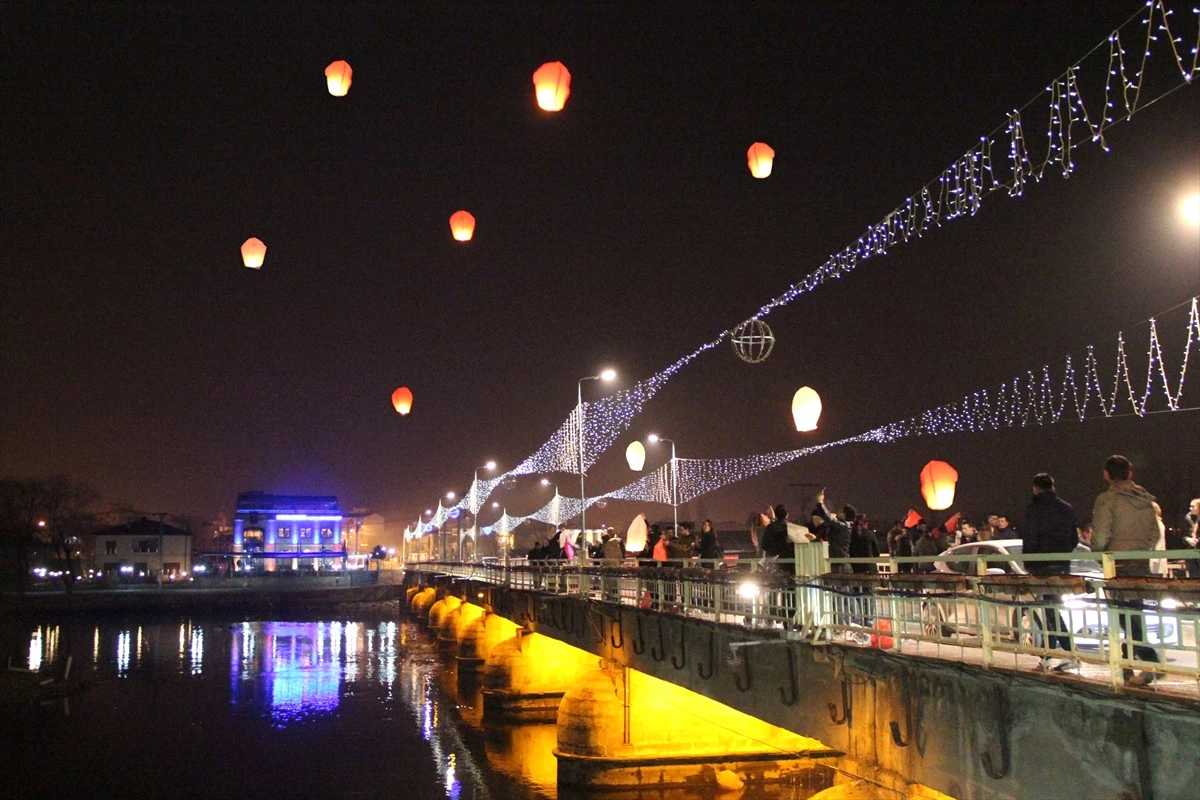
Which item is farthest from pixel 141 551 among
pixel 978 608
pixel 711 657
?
pixel 978 608

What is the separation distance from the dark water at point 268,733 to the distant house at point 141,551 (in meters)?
67.6

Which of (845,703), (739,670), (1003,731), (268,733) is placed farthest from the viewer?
(268,733)

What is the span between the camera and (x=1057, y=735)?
884cm

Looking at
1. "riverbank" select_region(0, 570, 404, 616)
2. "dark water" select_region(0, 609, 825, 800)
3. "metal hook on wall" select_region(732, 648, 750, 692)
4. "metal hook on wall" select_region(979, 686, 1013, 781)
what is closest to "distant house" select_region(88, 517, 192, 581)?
"riverbank" select_region(0, 570, 404, 616)

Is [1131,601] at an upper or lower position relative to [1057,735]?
upper

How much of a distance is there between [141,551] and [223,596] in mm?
31395

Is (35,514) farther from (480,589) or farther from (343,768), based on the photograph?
(343,768)

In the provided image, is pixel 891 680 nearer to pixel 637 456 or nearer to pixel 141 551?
pixel 637 456

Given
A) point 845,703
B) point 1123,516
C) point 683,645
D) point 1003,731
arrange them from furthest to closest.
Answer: point 683,645
point 845,703
point 1123,516
point 1003,731

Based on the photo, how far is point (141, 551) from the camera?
129500mm

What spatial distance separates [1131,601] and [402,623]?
278ft

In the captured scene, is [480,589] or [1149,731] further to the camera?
[480,589]

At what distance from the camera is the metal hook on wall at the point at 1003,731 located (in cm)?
951

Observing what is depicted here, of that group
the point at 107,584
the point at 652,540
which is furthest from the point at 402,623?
the point at 652,540
